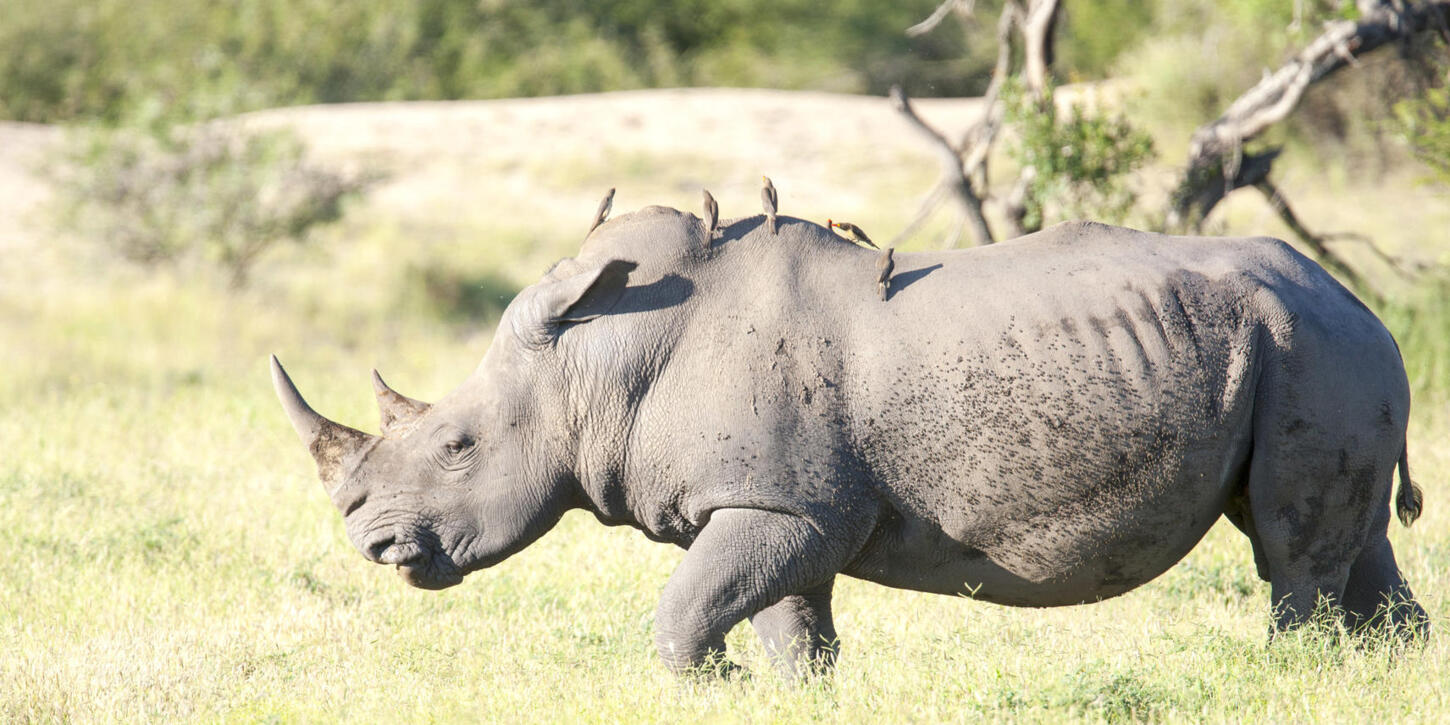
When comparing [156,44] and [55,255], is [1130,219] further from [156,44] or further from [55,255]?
[156,44]

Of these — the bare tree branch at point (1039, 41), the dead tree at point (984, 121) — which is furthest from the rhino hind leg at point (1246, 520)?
the bare tree branch at point (1039, 41)

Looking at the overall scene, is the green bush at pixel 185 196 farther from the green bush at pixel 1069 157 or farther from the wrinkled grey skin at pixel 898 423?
the wrinkled grey skin at pixel 898 423

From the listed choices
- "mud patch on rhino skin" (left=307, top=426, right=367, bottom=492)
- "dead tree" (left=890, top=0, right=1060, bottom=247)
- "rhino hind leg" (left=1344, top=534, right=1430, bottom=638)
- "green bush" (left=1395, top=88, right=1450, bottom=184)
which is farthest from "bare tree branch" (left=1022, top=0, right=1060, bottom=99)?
"mud patch on rhino skin" (left=307, top=426, right=367, bottom=492)

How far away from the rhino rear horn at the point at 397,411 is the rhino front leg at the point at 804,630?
1.38 metres

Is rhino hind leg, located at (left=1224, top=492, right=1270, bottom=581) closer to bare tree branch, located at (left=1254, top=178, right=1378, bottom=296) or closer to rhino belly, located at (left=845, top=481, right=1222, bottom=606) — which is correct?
rhino belly, located at (left=845, top=481, right=1222, bottom=606)

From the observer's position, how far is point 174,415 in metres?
10.4

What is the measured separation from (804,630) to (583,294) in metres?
1.50

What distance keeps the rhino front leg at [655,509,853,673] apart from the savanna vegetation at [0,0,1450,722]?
0.20 meters

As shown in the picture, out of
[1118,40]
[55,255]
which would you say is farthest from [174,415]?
[1118,40]

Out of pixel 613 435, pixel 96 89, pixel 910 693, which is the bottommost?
pixel 910 693

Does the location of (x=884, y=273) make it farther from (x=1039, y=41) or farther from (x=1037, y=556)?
(x=1039, y=41)

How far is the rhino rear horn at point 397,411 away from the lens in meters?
5.05

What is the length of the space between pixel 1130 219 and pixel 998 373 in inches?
264

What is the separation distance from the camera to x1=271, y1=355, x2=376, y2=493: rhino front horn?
197 inches
